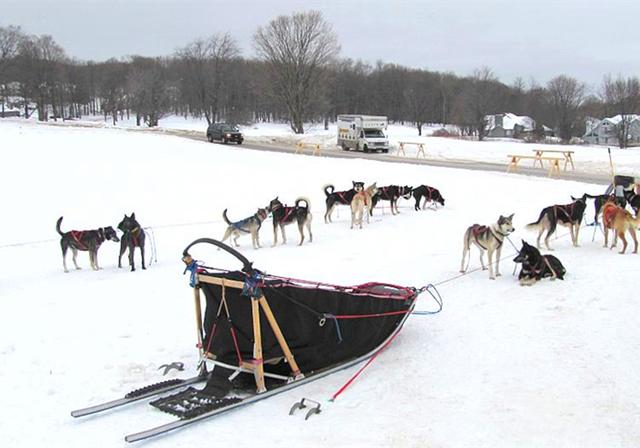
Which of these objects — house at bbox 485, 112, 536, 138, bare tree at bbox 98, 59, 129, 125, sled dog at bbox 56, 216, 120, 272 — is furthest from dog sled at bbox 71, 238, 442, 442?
bare tree at bbox 98, 59, 129, 125

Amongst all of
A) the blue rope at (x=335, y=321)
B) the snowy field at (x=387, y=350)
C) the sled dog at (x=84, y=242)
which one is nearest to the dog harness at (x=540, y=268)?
the snowy field at (x=387, y=350)

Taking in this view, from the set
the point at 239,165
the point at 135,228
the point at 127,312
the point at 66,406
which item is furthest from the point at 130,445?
the point at 239,165

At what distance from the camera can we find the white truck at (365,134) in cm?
3997

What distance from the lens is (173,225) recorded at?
15.7 metres

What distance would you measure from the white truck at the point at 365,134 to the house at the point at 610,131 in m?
49.3

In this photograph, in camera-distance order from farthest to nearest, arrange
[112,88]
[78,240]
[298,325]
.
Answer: [112,88] < [78,240] < [298,325]

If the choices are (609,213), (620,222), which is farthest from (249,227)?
(620,222)

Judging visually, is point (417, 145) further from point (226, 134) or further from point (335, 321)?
point (335, 321)

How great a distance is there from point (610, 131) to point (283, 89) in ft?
158

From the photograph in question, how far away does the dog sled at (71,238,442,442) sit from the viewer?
15.7ft

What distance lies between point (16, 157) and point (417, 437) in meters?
27.6

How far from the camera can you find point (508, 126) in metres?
91.2

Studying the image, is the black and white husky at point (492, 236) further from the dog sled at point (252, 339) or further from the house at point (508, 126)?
the house at point (508, 126)

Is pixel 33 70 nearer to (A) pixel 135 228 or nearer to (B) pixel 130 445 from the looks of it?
(A) pixel 135 228
